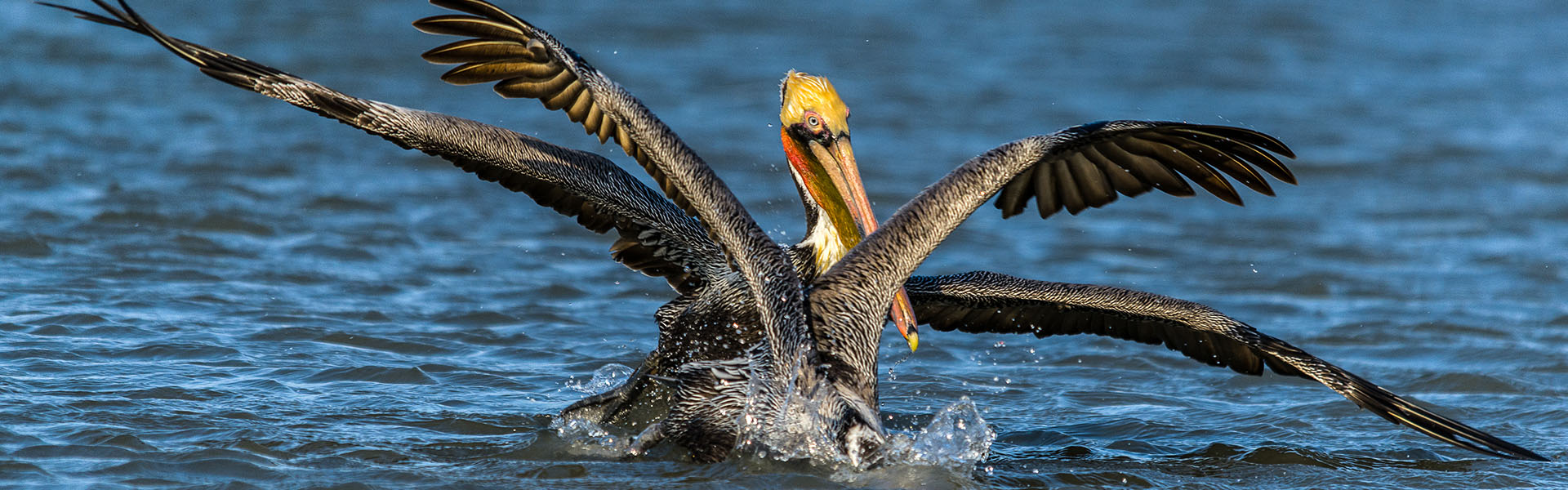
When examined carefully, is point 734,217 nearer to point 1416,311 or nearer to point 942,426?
point 942,426

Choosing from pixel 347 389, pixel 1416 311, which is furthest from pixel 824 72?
pixel 347 389

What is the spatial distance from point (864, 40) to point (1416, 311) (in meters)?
8.45

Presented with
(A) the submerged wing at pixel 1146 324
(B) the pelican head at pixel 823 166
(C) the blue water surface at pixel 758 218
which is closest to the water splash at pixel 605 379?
(C) the blue water surface at pixel 758 218

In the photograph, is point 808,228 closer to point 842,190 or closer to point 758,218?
point 842,190

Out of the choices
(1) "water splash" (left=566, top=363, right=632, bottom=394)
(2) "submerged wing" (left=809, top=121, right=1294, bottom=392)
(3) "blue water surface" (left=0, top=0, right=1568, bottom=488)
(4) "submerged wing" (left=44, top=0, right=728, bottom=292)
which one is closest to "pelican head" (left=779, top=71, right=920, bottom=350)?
(4) "submerged wing" (left=44, top=0, right=728, bottom=292)

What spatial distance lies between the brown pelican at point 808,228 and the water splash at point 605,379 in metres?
0.57

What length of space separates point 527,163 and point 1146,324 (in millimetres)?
2543

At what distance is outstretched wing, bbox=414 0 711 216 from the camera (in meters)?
5.29

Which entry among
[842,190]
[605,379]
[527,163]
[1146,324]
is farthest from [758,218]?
[527,163]

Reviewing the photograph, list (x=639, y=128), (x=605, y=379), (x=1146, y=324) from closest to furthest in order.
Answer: (x=639, y=128) < (x=1146, y=324) < (x=605, y=379)

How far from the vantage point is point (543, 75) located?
5.73 metres

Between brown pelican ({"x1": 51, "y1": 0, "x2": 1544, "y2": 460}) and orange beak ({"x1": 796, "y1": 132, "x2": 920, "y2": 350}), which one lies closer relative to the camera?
brown pelican ({"x1": 51, "y1": 0, "x2": 1544, "y2": 460})

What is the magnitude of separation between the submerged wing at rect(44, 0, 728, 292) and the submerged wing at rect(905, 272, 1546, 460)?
36.1 inches

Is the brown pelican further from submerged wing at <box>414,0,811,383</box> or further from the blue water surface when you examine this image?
the blue water surface
